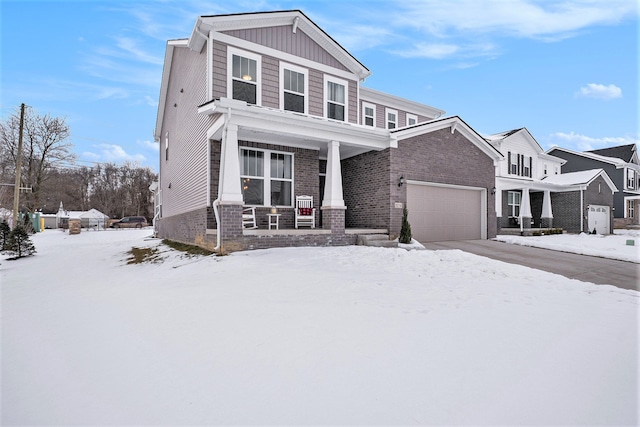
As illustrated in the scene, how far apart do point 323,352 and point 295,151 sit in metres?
8.30

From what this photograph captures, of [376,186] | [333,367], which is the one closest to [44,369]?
[333,367]

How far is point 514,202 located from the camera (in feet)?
61.3

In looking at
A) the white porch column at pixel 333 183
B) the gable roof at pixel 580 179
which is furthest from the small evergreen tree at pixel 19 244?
the gable roof at pixel 580 179

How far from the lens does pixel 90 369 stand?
9.12 ft

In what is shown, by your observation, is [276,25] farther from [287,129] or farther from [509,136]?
[509,136]

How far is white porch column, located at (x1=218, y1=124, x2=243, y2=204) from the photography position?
7754 mm

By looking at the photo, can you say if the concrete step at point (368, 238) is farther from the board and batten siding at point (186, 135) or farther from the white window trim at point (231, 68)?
the white window trim at point (231, 68)

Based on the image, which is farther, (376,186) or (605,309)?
(376,186)

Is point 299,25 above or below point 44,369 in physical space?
above

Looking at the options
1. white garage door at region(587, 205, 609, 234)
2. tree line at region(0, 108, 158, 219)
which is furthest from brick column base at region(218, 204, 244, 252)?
tree line at region(0, 108, 158, 219)

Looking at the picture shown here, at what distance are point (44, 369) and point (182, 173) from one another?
1054 cm

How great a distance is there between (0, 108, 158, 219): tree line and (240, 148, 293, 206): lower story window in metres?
21.9

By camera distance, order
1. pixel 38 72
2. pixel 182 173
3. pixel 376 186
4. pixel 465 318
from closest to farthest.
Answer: pixel 465 318
pixel 376 186
pixel 182 173
pixel 38 72

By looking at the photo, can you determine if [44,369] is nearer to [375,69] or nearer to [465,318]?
[465,318]
